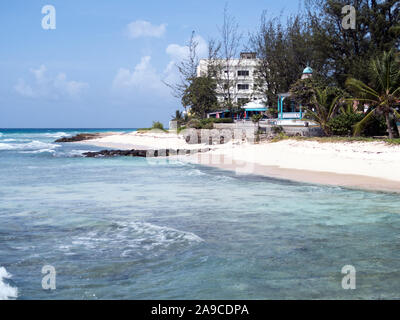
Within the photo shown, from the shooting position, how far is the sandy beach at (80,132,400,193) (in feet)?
57.0

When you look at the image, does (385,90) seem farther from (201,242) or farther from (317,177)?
(201,242)

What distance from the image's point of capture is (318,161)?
72.9 ft

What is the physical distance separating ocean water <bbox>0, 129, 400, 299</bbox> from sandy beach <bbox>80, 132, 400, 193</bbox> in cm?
214

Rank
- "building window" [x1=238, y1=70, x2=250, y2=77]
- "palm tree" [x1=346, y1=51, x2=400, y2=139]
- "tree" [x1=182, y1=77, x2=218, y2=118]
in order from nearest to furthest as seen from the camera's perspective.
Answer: "palm tree" [x1=346, y1=51, x2=400, y2=139], "tree" [x1=182, y1=77, x2=218, y2=118], "building window" [x1=238, y1=70, x2=250, y2=77]

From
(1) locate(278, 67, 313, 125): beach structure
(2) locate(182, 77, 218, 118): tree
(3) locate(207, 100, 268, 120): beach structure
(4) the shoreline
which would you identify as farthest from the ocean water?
(2) locate(182, 77, 218, 118): tree

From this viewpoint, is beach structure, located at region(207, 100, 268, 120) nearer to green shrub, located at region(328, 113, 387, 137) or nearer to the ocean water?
green shrub, located at region(328, 113, 387, 137)

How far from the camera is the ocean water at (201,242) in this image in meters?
6.55

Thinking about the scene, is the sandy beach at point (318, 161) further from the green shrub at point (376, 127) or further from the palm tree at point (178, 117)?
the palm tree at point (178, 117)

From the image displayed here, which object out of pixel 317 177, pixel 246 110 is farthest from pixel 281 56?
pixel 317 177

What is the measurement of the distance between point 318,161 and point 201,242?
14.6m

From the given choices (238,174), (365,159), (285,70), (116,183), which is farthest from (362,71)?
(116,183)

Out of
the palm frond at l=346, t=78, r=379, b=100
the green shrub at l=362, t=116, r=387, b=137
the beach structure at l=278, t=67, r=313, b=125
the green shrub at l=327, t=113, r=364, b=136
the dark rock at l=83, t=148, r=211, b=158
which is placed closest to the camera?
the palm frond at l=346, t=78, r=379, b=100

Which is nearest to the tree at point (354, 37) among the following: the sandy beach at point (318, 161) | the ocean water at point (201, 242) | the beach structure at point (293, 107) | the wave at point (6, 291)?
the beach structure at point (293, 107)
